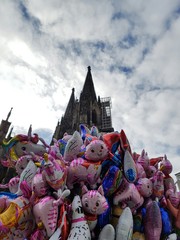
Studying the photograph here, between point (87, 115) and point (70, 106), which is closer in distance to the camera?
point (87, 115)

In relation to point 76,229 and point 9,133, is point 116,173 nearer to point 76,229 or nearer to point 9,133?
point 76,229

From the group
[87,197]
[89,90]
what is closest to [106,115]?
[89,90]

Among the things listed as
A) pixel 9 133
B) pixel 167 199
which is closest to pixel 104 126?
pixel 9 133

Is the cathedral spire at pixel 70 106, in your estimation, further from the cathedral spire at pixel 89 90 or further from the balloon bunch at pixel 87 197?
the balloon bunch at pixel 87 197

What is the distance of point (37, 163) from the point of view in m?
2.23

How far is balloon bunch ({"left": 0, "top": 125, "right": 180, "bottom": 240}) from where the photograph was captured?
173 centimetres

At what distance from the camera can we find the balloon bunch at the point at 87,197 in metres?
1.73


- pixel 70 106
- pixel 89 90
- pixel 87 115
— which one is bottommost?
pixel 87 115

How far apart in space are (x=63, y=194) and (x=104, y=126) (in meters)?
22.0

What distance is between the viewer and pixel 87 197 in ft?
6.34

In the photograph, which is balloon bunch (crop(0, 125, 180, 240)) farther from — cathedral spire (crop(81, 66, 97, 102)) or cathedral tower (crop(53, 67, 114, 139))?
cathedral spire (crop(81, 66, 97, 102))

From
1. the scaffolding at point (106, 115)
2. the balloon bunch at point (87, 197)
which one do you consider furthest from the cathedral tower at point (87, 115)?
the balloon bunch at point (87, 197)

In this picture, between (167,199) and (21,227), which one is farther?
(167,199)

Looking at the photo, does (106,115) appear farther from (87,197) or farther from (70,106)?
(87,197)
